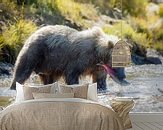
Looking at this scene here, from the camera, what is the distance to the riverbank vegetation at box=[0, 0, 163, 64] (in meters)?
5.63

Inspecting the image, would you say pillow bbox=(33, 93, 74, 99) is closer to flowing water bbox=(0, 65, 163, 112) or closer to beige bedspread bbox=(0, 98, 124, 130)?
beige bedspread bbox=(0, 98, 124, 130)

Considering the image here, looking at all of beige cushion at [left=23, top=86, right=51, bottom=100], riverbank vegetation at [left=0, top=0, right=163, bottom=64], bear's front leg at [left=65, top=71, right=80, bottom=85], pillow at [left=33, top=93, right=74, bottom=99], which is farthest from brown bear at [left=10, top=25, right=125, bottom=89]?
pillow at [left=33, top=93, right=74, bottom=99]

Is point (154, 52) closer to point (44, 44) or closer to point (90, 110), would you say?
point (44, 44)

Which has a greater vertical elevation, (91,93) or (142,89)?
(91,93)

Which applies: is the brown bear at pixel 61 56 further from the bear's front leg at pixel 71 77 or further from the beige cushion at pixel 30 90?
the beige cushion at pixel 30 90

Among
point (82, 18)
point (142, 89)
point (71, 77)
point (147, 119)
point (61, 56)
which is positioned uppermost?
point (82, 18)

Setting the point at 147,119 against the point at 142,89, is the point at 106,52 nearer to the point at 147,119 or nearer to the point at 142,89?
the point at 142,89

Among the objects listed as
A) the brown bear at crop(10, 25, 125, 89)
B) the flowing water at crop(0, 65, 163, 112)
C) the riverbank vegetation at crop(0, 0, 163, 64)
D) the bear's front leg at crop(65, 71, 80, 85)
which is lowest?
the flowing water at crop(0, 65, 163, 112)

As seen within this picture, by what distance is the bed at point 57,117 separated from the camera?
4203 mm

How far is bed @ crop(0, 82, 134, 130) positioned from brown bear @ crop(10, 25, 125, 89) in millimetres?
1183

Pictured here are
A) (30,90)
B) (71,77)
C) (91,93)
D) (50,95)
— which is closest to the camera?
(50,95)

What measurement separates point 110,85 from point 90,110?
4.62 feet

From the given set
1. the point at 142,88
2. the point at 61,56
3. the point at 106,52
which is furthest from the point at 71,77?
the point at 142,88

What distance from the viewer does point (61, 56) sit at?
5.50 metres
